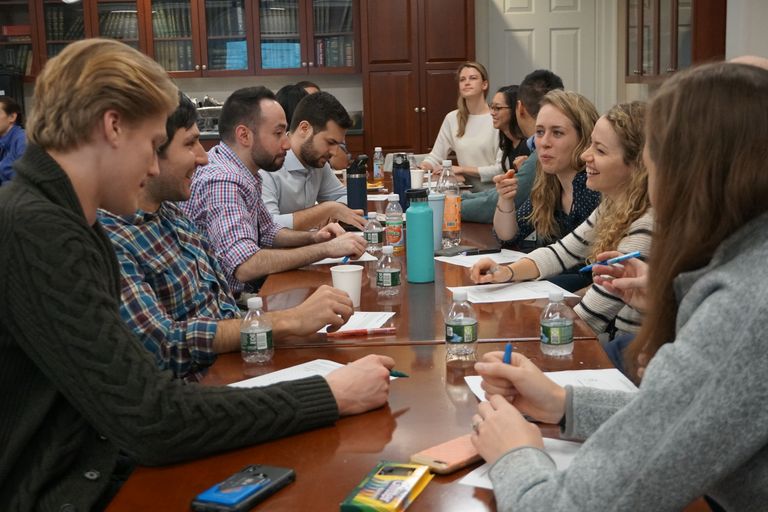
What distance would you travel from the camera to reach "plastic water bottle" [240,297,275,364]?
1729 millimetres

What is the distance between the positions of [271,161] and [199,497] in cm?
230

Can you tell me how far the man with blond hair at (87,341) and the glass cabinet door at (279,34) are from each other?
19.2 ft

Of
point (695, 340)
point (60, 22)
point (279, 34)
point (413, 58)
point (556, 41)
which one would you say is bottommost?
point (695, 340)

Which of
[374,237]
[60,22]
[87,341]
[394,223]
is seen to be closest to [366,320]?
[394,223]

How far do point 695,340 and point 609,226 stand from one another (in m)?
1.67

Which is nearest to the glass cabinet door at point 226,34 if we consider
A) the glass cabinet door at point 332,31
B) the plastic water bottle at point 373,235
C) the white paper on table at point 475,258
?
the glass cabinet door at point 332,31

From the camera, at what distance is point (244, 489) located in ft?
3.66

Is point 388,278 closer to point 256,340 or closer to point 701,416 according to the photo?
point 256,340

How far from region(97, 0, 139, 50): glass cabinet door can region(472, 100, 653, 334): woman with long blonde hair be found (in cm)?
529

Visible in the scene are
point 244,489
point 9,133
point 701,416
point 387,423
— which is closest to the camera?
point 701,416

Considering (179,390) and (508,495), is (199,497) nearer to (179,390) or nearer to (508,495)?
(179,390)

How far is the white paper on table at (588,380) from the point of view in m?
1.50

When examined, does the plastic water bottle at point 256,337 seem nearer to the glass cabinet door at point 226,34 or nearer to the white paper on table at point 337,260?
the white paper on table at point 337,260

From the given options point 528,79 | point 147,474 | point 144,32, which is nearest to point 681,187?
point 147,474
